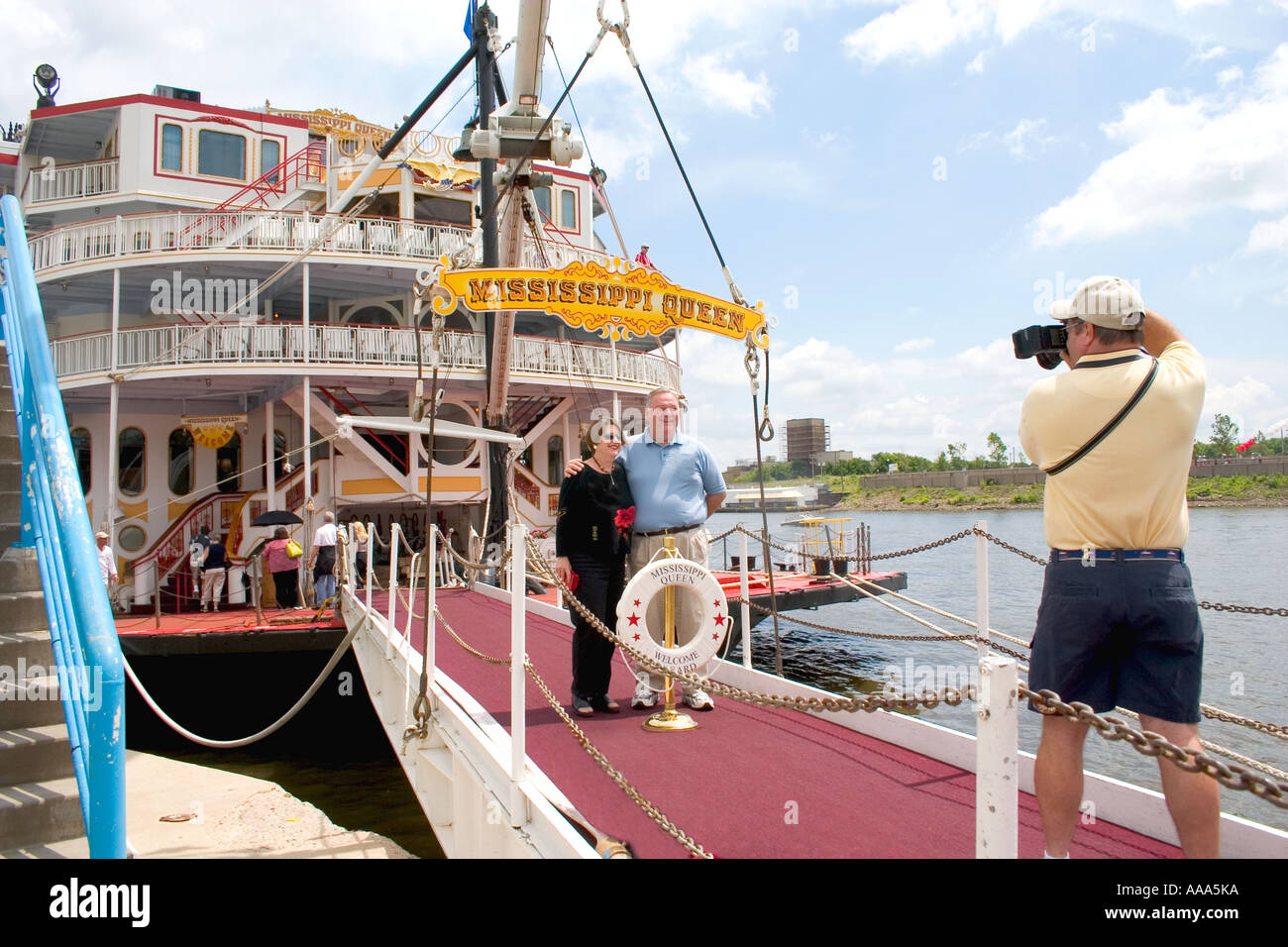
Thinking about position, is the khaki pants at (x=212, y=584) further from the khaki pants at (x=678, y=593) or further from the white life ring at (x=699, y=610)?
the white life ring at (x=699, y=610)

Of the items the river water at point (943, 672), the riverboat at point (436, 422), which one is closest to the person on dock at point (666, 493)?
the riverboat at point (436, 422)

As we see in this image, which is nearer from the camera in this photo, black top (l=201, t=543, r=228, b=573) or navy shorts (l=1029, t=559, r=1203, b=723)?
navy shorts (l=1029, t=559, r=1203, b=723)

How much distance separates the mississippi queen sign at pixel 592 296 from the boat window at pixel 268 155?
16.6 m

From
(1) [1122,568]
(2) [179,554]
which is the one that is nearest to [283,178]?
(2) [179,554]

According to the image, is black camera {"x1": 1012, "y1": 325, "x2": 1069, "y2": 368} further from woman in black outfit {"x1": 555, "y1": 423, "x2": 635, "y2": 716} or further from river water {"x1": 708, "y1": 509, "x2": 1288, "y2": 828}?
river water {"x1": 708, "y1": 509, "x2": 1288, "y2": 828}

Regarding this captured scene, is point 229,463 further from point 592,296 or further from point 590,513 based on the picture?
point 590,513

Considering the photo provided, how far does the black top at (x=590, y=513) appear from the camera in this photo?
4695 mm

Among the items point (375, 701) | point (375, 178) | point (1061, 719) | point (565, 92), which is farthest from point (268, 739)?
point (375, 178)

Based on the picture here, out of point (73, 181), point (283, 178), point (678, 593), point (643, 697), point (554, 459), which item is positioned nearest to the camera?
point (678, 593)

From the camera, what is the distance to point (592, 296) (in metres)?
5.93

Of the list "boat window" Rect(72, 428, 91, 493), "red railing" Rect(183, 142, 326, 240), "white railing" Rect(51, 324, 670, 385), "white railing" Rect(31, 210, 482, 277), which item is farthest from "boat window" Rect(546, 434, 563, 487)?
"boat window" Rect(72, 428, 91, 493)

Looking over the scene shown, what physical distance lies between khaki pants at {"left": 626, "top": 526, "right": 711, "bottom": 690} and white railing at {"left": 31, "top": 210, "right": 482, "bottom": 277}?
12074mm

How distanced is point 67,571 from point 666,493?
10.2 feet

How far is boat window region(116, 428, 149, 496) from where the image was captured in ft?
55.8
